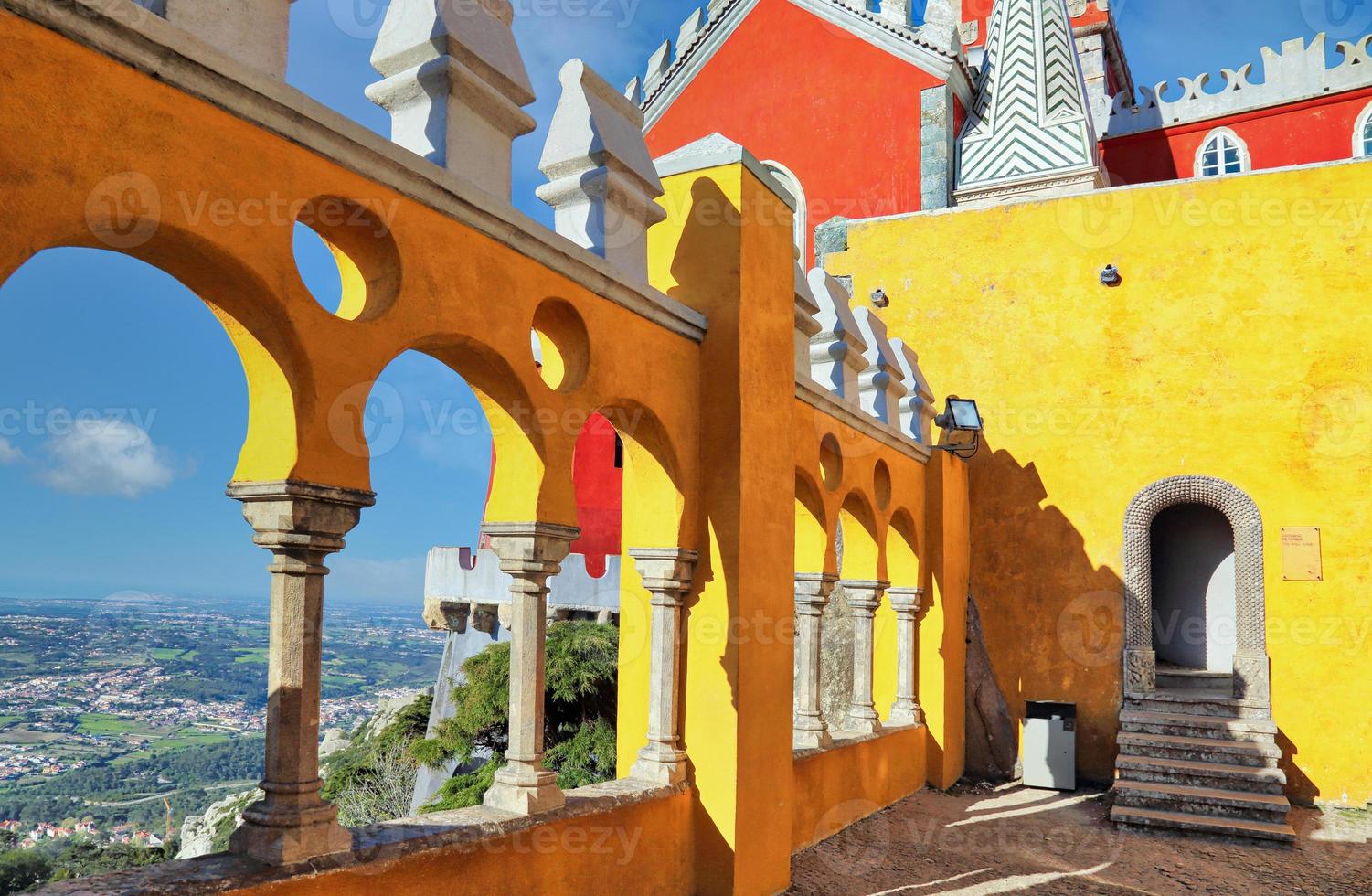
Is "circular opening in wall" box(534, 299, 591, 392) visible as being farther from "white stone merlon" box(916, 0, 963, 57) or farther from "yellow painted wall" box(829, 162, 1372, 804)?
"white stone merlon" box(916, 0, 963, 57)

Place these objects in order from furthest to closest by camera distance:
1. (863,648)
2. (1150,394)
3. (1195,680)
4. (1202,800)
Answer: (1195,680), (1150,394), (863,648), (1202,800)

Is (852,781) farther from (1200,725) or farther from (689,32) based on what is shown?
(689,32)

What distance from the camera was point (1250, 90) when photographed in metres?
15.6

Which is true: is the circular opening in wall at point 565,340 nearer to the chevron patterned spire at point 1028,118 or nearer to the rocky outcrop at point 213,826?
the chevron patterned spire at point 1028,118

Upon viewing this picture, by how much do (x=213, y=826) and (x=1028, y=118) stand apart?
47.9ft

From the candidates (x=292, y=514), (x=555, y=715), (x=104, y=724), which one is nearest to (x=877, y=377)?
(x=555, y=715)

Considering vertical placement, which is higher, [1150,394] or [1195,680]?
[1150,394]

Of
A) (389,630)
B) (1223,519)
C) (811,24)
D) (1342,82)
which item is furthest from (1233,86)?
(389,630)

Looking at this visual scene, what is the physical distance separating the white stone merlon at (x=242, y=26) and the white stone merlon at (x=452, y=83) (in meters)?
0.64

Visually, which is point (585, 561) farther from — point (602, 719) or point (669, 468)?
point (669, 468)

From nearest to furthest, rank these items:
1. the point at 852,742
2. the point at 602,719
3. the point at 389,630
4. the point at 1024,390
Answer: the point at 852,742, the point at 1024,390, the point at 602,719, the point at 389,630

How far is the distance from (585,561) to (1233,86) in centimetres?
1191

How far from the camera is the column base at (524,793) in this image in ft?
13.5

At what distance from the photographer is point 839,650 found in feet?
34.0
